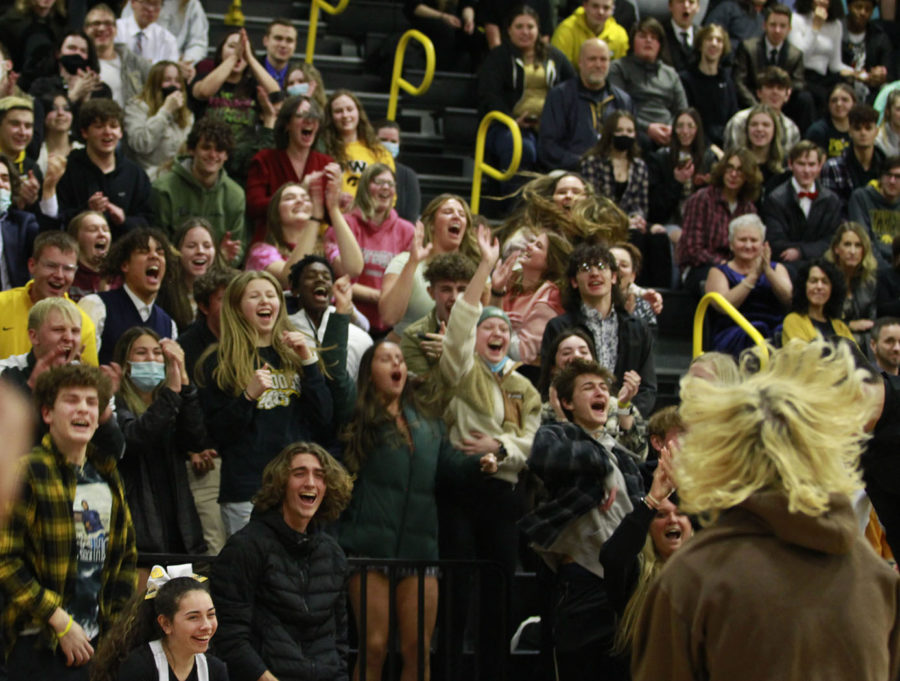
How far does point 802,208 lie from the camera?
10086 mm

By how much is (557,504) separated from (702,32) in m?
7.02

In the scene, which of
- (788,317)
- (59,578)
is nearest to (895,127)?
(788,317)

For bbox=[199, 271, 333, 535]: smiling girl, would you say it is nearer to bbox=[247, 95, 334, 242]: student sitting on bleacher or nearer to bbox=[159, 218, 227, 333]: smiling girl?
bbox=[159, 218, 227, 333]: smiling girl

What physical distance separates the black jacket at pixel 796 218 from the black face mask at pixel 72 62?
485 cm

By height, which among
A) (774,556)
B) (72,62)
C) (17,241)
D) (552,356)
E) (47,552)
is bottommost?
(47,552)

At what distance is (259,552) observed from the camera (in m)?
5.68

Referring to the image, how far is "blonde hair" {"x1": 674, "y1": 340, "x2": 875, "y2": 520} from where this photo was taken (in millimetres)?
3121

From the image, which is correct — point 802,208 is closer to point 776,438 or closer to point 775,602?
point 776,438

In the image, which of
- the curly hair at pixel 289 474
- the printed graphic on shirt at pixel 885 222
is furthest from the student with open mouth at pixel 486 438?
the printed graphic on shirt at pixel 885 222

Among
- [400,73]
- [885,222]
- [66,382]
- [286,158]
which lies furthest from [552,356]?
[400,73]

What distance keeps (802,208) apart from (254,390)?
5180mm

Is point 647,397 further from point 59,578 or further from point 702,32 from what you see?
point 702,32

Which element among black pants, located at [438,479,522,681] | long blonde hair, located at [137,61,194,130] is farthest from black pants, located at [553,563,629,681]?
long blonde hair, located at [137,61,194,130]

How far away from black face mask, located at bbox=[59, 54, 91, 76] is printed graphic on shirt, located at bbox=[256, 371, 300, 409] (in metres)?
4.14
